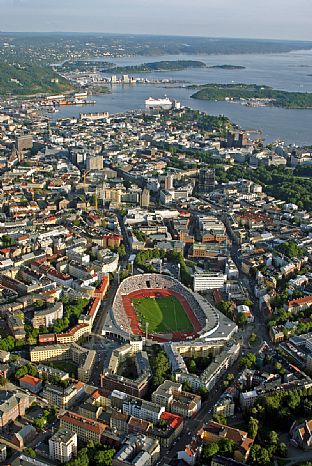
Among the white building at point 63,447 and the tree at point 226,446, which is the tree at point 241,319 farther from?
the white building at point 63,447

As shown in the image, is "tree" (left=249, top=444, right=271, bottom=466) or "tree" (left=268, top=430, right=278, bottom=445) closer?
"tree" (left=249, top=444, right=271, bottom=466)

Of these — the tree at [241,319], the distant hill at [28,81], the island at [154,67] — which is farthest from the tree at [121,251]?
the island at [154,67]

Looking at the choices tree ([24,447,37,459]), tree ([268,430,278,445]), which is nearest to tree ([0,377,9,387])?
tree ([24,447,37,459])

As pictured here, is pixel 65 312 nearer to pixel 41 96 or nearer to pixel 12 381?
pixel 12 381

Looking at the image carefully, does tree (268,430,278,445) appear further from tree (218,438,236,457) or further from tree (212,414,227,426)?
tree (212,414,227,426)

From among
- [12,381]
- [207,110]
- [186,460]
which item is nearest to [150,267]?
[12,381]

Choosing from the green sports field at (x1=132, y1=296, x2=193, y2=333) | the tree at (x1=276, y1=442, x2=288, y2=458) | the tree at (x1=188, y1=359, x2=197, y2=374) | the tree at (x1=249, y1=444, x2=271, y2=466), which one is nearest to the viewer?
the tree at (x1=249, y1=444, x2=271, y2=466)
